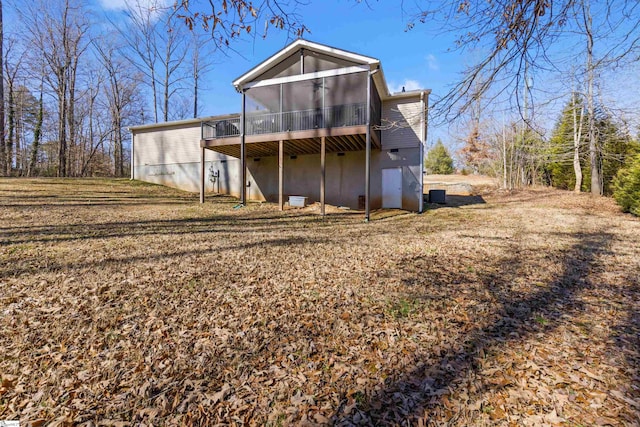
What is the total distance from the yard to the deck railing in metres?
5.68

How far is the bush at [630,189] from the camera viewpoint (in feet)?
29.0

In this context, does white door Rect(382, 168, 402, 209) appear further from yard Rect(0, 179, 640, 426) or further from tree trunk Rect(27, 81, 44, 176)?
tree trunk Rect(27, 81, 44, 176)

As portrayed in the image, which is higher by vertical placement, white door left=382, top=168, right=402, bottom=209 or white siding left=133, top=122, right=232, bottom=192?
white siding left=133, top=122, right=232, bottom=192

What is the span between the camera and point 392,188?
11.8m

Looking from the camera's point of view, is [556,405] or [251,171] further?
[251,171]

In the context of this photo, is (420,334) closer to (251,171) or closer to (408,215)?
(408,215)

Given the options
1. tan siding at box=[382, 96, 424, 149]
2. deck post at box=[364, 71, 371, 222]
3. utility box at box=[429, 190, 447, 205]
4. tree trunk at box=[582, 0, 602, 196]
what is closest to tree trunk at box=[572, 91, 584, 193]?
tree trunk at box=[582, 0, 602, 196]

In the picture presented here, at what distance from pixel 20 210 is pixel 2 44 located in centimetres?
1617

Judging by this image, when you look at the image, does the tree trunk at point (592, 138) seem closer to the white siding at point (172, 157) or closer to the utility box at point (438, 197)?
the utility box at point (438, 197)

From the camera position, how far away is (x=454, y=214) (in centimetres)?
1055

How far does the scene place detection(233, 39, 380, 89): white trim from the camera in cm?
975

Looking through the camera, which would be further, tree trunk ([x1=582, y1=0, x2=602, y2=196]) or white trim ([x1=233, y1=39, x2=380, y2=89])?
white trim ([x1=233, y1=39, x2=380, y2=89])

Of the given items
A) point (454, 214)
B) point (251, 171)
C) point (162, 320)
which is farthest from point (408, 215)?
point (162, 320)

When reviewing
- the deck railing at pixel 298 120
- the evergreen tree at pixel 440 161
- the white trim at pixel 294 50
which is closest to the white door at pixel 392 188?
the deck railing at pixel 298 120
